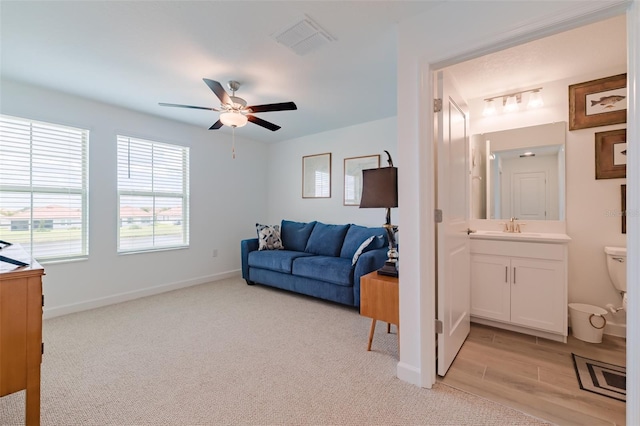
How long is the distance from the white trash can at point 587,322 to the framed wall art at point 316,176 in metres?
3.27

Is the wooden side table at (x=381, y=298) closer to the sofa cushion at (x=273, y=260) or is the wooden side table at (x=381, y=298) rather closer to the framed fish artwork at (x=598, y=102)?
the sofa cushion at (x=273, y=260)

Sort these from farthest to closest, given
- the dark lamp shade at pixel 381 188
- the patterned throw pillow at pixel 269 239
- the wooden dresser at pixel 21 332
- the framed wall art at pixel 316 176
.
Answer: the framed wall art at pixel 316 176 < the patterned throw pillow at pixel 269 239 < the dark lamp shade at pixel 381 188 < the wooden dresser at pixel 21 332

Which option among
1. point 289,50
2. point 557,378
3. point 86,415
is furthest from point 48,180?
point 557,378

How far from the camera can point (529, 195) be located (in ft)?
9.20

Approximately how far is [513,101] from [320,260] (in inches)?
107

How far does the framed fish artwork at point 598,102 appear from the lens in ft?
7.79

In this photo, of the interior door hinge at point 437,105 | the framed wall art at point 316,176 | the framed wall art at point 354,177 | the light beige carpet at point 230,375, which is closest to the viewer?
the light beige carpet at point 230,375

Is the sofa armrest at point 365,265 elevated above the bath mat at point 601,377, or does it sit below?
above

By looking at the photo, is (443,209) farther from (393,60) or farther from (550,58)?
(550,58)

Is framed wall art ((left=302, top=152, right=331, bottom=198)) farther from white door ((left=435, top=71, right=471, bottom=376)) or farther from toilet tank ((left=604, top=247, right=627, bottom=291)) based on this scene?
toilet tank ((left=604, top=247, right=627, bottom=291))

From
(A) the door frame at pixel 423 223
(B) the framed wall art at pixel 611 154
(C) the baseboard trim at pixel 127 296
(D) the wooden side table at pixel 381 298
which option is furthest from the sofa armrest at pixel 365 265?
(C) the baseboard trim at pixel 127 296

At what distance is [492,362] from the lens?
2090 millimetres

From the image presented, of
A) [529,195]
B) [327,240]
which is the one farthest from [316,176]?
[529,195]

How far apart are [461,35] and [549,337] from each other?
2.55 meters
